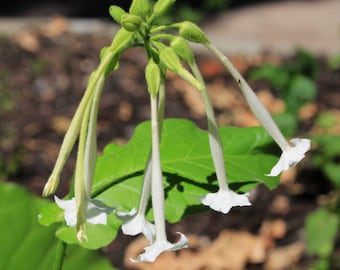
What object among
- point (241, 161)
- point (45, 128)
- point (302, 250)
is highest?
point (241, 161)

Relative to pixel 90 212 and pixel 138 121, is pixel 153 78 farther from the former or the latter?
pixel 138 121

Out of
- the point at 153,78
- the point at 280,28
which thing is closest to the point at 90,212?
the point at 153,78

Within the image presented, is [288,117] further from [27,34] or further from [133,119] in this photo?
[27,34]

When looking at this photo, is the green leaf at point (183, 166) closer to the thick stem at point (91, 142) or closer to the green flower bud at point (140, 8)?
the thick stem at point (91, 142)

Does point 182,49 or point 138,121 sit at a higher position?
point 182,49

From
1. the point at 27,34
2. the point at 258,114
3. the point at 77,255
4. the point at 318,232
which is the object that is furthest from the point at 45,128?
the point at 258,114

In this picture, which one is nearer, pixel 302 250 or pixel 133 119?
pixel 302 250
